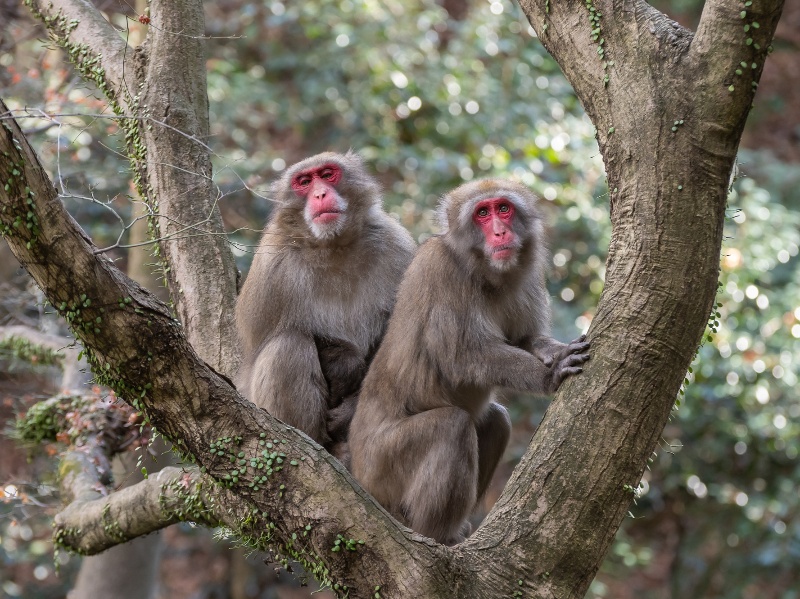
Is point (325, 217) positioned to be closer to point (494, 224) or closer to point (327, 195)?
point (327, 195)

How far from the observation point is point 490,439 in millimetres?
5207

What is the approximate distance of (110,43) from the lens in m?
6.04

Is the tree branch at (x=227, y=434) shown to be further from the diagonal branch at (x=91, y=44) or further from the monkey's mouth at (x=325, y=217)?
the diagonal branch at (x=91, y=44)

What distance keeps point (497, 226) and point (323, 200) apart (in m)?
1.17

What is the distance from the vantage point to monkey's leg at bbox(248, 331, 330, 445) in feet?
16.7

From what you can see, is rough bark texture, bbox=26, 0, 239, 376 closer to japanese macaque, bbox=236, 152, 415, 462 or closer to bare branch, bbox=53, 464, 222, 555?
japanese macaque, bbox=236, 152, 415, 462

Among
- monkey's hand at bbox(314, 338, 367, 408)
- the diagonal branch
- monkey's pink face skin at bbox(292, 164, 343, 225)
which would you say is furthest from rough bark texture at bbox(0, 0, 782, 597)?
the diagonal branch

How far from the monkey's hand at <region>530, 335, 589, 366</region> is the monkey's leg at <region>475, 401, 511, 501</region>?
513mm

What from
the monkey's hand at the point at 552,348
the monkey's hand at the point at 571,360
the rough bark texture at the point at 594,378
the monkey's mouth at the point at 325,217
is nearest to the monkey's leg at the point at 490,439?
the monkey's hand at the point at 552,348

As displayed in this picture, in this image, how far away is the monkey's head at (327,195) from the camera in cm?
538

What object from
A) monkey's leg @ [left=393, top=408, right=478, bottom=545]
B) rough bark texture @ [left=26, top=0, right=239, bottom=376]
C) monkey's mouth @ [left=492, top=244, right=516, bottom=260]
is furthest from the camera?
rough bark texture @ [left=26, top=0, right=239, bottom=376]

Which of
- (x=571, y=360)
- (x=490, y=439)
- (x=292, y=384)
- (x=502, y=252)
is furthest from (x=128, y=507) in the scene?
Answer: (x=571, y=360)

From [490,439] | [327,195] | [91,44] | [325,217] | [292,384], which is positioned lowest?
[490,439]

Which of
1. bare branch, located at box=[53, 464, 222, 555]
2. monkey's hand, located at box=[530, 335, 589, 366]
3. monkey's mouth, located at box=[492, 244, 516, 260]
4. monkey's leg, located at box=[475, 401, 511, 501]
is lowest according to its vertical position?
bare branch, located at box=[53, 464, 222, 555]
